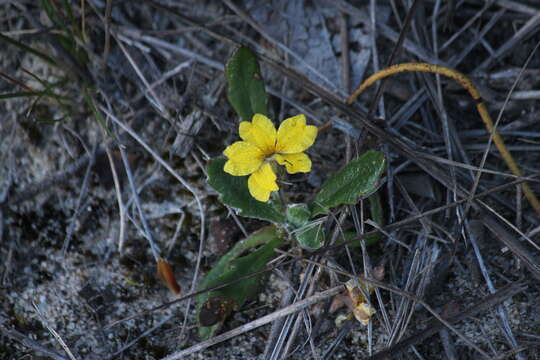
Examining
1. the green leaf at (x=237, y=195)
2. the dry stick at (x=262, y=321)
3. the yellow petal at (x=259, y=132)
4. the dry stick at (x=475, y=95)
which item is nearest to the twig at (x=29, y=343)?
the dry stick at (x=262, y=321)

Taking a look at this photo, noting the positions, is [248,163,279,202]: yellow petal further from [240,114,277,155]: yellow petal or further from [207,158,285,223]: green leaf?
[207,158,285,223]: green leaf

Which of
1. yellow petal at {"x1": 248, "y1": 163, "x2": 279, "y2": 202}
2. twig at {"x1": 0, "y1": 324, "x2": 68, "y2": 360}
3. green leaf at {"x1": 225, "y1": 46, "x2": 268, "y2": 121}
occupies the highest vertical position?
green leaf at {"x1": 225, "y1": 46, "x2": 268, "y2": 121}

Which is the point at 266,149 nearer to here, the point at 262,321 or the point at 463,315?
the point at 262,321

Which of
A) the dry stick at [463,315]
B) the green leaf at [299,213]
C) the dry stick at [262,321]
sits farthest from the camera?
the green leaf at [299,213]

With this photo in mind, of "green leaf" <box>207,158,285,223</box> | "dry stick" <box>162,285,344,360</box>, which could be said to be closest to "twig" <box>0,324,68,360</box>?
"dry stick" <box>162,285,344,360</box>

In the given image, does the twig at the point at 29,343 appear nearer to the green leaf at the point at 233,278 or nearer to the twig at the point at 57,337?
the twig at the point at 57,337

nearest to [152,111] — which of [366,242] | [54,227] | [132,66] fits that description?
[132,66]

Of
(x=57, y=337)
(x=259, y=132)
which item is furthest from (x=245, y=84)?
(x=57, y=337)

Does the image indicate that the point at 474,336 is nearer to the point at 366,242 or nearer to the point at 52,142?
the point at 366,242
